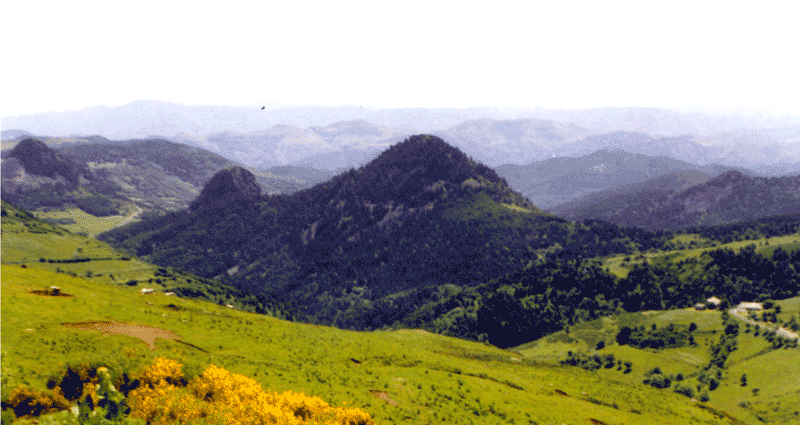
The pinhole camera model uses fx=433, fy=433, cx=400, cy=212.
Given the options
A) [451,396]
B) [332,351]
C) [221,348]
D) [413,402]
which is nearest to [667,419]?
[451,396]

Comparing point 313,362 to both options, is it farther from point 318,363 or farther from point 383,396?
point 383,396

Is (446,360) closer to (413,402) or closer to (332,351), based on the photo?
(332,351)

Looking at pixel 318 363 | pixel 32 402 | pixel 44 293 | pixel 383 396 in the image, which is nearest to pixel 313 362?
Answer: pixel 318 363

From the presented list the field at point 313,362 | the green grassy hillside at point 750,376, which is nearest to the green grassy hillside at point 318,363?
the field at point 313,362

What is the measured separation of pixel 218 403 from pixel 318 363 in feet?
102

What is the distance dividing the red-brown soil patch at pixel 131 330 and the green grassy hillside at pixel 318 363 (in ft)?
5.59

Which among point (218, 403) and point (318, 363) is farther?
point (318, 363)

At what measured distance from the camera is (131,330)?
194 feet

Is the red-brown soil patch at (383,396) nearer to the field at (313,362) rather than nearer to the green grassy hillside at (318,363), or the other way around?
the field at (313,362)

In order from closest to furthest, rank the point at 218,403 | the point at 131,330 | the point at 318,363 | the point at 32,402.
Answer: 1. the point at 32,402
2. the point at 218,403
3. the point at 131,330
4. the point at 318,363

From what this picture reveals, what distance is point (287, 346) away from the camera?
7750 centimetres

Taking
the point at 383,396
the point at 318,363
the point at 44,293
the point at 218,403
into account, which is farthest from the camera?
the point at 318,363

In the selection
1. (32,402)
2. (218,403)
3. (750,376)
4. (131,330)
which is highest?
(32,402)

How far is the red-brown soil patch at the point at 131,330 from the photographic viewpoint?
56375mm
